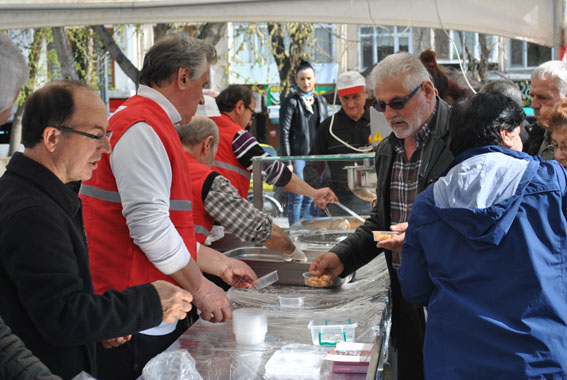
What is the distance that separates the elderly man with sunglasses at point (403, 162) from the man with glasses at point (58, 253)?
1386mm

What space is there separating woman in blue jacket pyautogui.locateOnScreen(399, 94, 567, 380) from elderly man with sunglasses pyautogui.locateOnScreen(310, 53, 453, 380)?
0.73m

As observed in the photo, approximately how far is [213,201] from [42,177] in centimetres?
151

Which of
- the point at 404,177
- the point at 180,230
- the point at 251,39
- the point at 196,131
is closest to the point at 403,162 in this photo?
the point at 404,177

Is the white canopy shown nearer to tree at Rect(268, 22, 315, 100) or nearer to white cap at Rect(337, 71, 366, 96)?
white cap at Rect(337, 71, 366, 96)

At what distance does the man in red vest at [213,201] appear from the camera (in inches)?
123

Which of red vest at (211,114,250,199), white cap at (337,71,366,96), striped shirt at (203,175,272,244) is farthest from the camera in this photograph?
A: white cap at (337,71,366,96)

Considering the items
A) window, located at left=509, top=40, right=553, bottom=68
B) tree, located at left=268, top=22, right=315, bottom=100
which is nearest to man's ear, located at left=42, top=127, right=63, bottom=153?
tree, located at left=268, top=22, right=315, bottom=100

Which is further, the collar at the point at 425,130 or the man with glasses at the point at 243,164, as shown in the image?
the man with glasses at the point at 243,164

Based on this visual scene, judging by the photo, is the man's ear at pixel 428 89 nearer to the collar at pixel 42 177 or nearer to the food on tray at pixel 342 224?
the food on tray at pixel 342 224

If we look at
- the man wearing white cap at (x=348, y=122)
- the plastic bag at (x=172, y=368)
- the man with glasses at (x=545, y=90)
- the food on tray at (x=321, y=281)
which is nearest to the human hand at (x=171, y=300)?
the plastic bag at (x=172, y=368)

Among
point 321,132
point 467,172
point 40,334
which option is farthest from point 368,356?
point 321,132

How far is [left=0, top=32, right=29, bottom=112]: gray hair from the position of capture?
1305 millimetres

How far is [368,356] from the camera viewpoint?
204 cm

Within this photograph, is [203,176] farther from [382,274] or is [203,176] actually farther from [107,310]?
[107,310]
